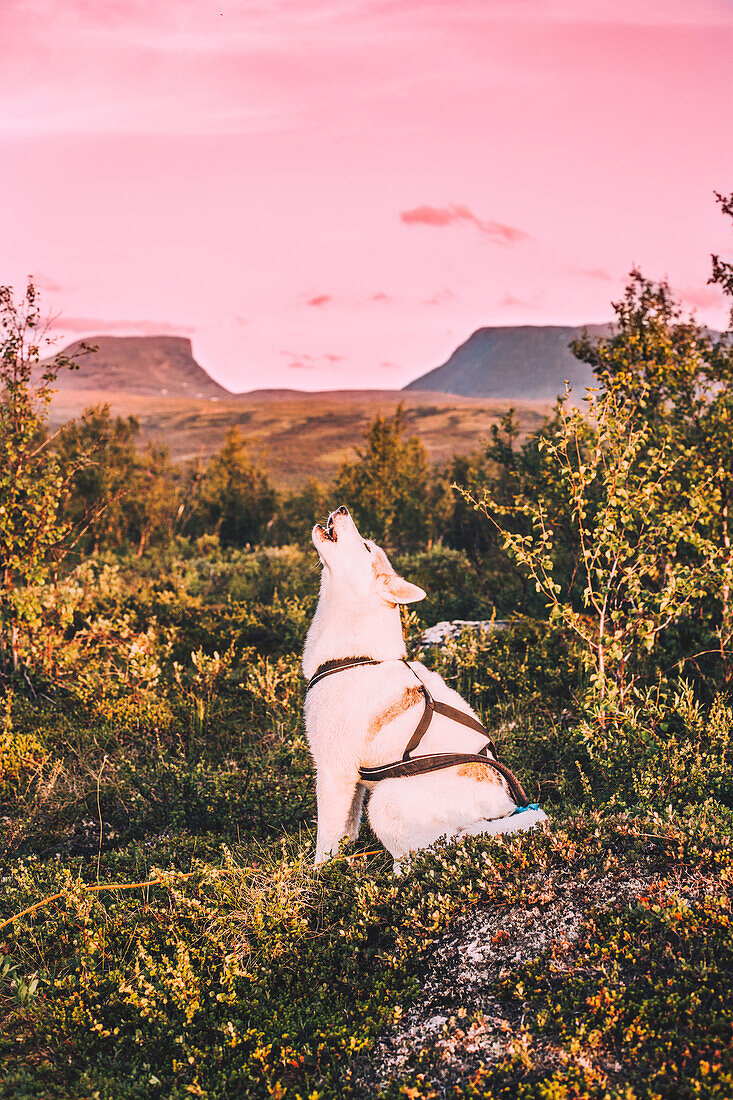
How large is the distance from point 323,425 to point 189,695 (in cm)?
13641

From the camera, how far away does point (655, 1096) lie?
2.13 meters

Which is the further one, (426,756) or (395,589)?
(395,589)

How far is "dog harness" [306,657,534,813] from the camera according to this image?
12.2ft

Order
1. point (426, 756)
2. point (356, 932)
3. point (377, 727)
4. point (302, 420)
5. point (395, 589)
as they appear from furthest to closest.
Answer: point (302, 420) < point (395, 589) < point (377, 727) < point (426, 756) < point (356, 932)

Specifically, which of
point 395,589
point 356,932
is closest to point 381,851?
point 356,932

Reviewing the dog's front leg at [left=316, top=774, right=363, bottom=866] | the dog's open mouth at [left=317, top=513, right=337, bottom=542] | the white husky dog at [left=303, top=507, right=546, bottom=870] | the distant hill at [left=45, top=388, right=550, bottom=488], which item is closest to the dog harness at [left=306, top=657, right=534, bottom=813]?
the white husky dog at [left=303, top=507, right=546, bottom=870]

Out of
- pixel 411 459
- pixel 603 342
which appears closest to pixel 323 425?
pixel 411 459

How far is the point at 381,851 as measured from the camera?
13.3ft

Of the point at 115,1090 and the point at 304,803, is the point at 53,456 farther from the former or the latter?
the point at 115,1090

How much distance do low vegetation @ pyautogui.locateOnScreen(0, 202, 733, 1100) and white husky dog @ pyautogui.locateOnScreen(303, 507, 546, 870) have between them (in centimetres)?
21

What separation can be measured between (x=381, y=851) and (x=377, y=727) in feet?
2.66

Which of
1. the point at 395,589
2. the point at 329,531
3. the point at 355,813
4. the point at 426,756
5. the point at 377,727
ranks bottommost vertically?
the point at 355,813

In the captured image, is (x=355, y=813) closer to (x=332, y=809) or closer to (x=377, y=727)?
(x=332, y=809)

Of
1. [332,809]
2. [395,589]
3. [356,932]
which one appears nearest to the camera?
[356,932]
